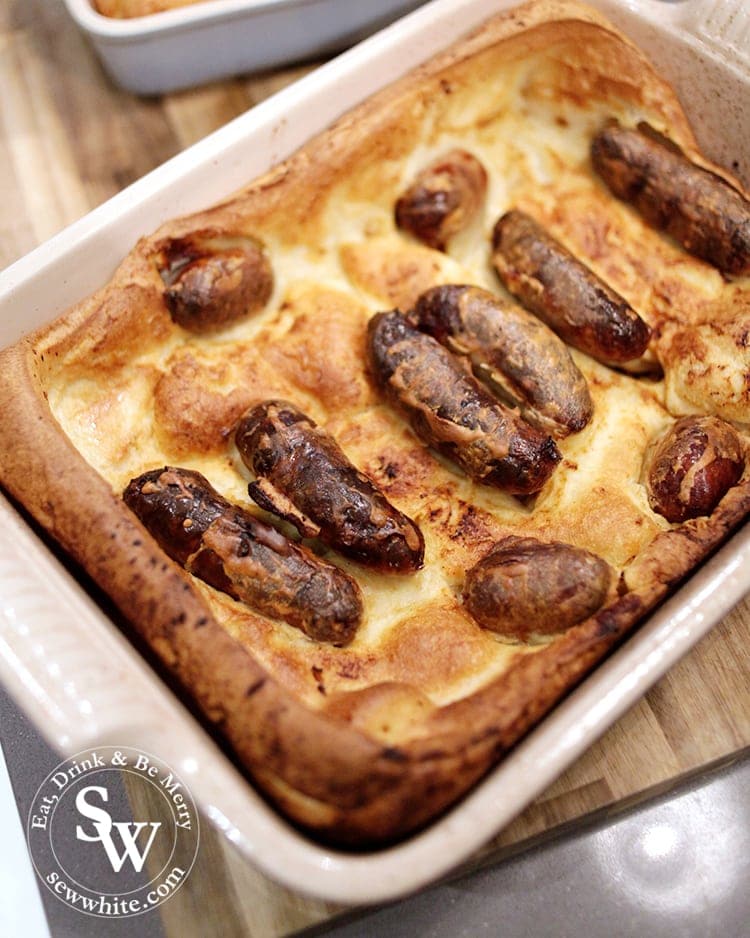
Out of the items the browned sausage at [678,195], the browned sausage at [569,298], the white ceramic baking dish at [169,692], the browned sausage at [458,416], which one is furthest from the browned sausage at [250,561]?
the browned sausage at [678,195]

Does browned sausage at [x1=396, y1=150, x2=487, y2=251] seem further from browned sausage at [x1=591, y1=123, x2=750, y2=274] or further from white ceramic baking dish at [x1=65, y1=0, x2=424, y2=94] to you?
white ceramic baking dish at [x1=65, y1=0, x2=424, y2=94]

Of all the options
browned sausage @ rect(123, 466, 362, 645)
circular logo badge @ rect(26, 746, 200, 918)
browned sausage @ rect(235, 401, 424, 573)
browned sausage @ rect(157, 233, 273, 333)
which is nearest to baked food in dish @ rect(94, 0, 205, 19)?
browned sausage @ rect(157, 233, 273, 333)

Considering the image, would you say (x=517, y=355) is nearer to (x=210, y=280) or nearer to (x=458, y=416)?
(x=458, y=416)

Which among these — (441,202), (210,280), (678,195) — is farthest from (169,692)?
(678,195)

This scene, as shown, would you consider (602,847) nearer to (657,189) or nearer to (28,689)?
(28,689)

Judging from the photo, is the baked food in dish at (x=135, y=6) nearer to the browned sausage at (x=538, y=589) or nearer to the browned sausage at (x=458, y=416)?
the browned sausage at (x=458, y=416)
